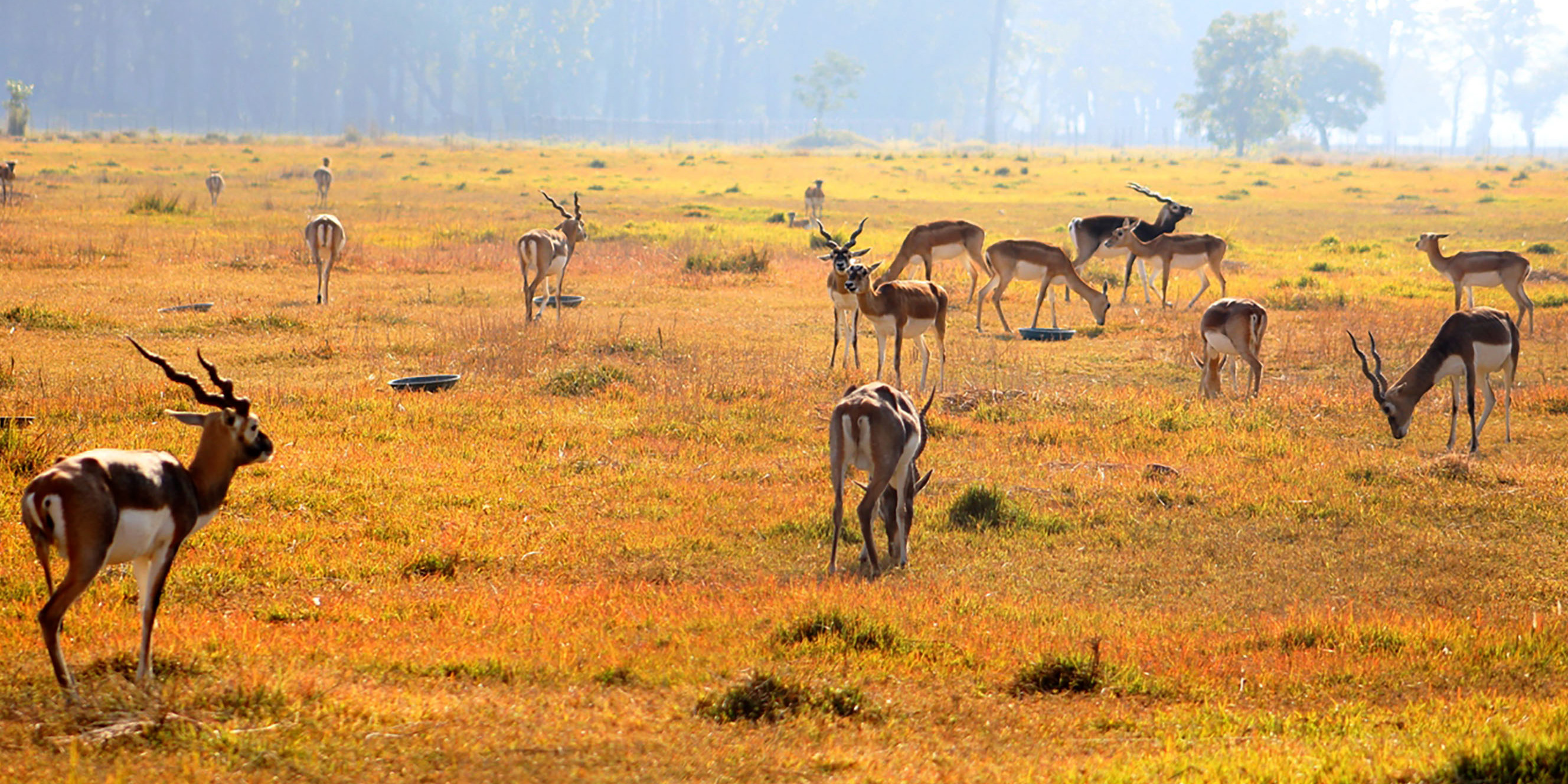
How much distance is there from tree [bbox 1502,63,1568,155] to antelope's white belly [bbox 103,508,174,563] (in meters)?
168

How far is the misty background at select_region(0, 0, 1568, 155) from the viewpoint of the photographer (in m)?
110

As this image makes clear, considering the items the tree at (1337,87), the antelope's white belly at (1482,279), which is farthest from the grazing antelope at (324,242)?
the tree at (1337,87)

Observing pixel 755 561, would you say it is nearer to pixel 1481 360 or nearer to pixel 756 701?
pixel 756 701

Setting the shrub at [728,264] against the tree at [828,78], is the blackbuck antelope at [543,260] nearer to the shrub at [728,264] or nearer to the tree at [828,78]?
the shrub at [728,264]

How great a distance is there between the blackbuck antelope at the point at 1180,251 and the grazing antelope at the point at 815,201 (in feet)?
43.1

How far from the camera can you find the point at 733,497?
9578 millimetres

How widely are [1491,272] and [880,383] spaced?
13.3 m

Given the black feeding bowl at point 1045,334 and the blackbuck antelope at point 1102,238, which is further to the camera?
the blackbuck antelope at point 1102,238

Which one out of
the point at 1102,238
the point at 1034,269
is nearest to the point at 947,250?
the point at 1034,269

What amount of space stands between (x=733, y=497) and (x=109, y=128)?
10589 centimetres

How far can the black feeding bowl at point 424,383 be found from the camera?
12516 millimetres

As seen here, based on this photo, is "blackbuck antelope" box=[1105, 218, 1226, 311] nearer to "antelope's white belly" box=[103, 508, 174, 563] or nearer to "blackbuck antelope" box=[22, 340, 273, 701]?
"blackbuck antelope" box=[22, 340, 273, 701]

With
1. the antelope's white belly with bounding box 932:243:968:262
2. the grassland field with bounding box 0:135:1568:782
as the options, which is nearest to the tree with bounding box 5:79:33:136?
the grassland field with bounding box 0:135:1568:782

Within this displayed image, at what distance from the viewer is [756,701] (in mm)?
5598
